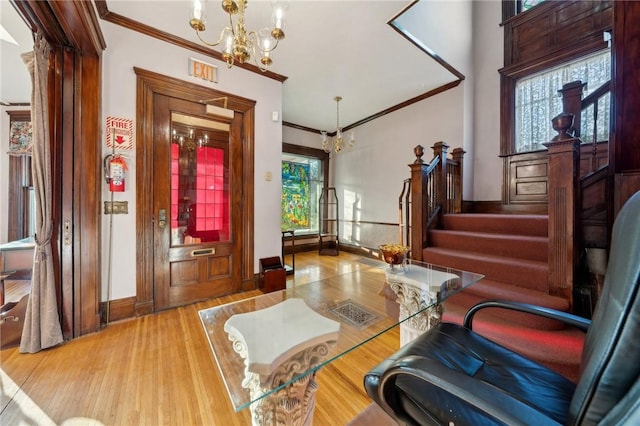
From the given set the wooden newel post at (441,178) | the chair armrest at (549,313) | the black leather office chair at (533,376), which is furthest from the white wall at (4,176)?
the wooden newel post at (441,178)

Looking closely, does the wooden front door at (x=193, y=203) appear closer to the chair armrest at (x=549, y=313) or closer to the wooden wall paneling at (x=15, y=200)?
the wooden wall paneling at (x=15, y=200)

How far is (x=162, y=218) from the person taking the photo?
8.36 feet

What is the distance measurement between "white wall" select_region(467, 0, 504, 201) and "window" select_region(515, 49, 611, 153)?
30cm

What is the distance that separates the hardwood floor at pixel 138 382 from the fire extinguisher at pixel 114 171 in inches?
52.8

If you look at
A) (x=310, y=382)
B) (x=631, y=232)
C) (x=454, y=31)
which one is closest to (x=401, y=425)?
(x=310, y=382)

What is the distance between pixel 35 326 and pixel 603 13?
22.3 feet

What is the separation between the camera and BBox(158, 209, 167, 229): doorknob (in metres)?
2.54

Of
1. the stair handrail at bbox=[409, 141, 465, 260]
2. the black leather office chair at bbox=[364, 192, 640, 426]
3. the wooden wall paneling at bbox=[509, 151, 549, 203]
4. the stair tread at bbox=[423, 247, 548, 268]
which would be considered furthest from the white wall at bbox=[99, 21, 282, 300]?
the wooden wall paneling at bbox=[509, 151, 549, 203]

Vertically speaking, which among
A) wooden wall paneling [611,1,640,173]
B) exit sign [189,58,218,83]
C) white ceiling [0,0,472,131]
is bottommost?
wooden wall paneling [611,1,640,173]

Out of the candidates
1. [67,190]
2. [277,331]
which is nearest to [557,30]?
[277,331]

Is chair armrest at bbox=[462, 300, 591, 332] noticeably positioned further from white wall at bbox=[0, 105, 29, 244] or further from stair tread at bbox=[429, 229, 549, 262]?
white wall at bbox=[0, 105, 29, 244]

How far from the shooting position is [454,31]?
11.4 feet

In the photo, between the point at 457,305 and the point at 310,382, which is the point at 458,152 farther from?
the point at 310,382

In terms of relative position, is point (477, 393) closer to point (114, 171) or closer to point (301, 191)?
point (114, 171)
